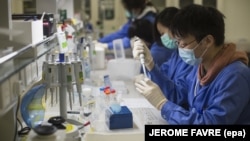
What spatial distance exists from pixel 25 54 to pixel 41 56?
0.23 meters

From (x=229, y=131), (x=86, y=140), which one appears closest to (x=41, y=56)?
(x=86, y=140)

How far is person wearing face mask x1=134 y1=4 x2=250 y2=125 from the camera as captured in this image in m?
1.34

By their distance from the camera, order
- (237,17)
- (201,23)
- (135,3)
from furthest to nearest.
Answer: (237,17), (135,3), (201,23)

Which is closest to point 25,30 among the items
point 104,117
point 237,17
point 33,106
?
point 33,106

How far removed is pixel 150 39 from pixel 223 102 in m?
1.50

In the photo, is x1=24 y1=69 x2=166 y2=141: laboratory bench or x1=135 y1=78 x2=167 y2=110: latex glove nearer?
x1=24 y1=69 x2=166 y2=141: laboratory bench

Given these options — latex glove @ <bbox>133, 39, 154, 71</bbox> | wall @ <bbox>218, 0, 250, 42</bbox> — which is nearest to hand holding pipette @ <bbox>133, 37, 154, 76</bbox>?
latex glove @ <bbox>133, 39, 154, 71</bbox>

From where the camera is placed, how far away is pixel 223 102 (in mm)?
1340

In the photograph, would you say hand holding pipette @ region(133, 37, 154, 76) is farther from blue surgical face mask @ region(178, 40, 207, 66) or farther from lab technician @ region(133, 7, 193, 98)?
blue surgical face mask @ region(178, 40, 207, 66)

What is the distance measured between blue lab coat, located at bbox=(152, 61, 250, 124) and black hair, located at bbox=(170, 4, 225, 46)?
0.16 metres

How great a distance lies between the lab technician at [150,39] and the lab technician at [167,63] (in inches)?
2.6

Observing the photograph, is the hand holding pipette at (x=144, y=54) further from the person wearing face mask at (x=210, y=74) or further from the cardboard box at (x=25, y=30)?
the cardboard box at (x=25, y=30)

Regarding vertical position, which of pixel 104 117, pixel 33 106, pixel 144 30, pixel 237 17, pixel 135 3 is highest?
pixel 135 3

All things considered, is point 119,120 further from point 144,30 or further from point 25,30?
point 144,30
